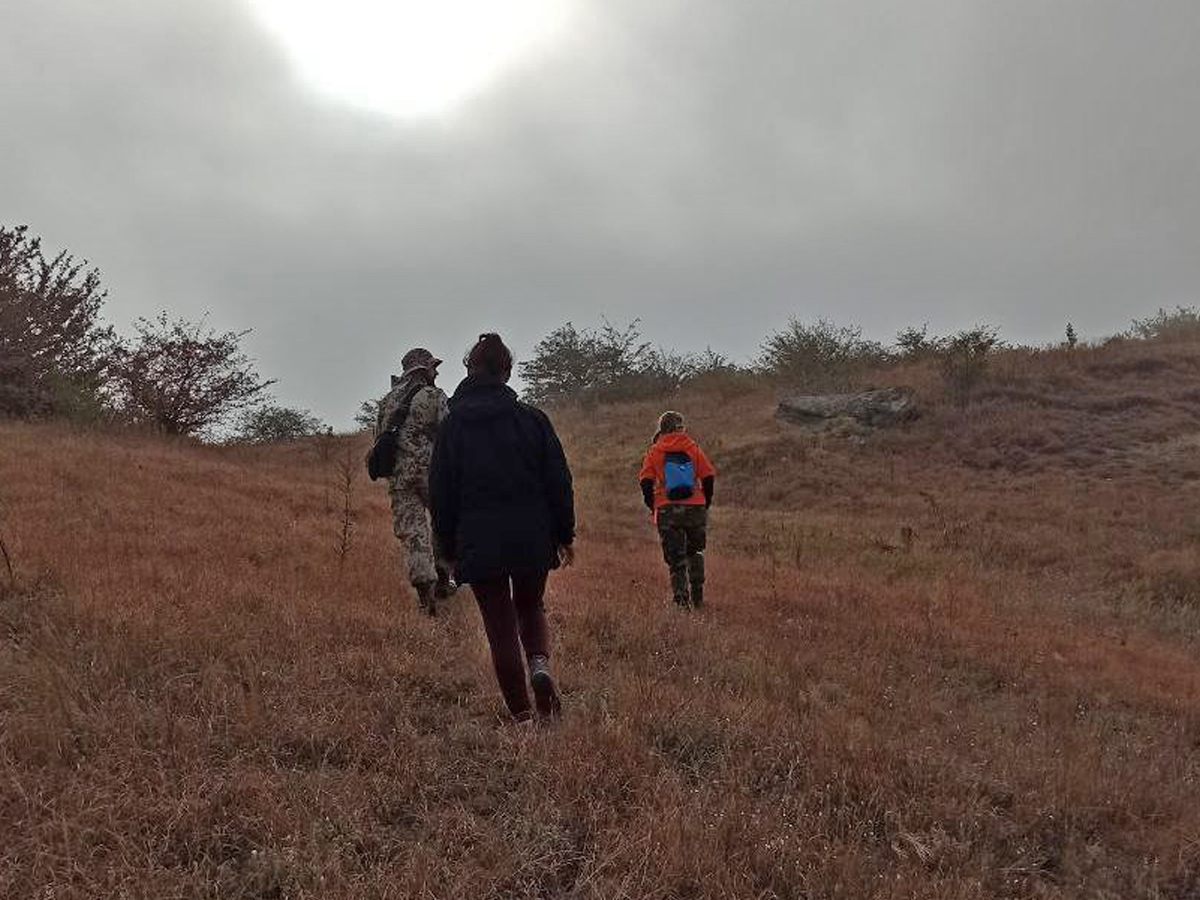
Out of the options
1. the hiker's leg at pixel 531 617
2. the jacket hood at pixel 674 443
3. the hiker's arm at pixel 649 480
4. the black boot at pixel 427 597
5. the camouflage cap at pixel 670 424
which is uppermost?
the camouflage cap at pixel 670 424

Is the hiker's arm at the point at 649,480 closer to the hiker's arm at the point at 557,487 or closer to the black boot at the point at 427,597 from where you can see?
the black boot at the point at 427,597

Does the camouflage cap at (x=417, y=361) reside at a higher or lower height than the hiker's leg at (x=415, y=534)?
higher

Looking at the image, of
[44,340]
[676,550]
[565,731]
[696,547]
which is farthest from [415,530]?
[44,340]

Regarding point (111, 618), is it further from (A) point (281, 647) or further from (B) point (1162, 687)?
(B) point (1162, 687)

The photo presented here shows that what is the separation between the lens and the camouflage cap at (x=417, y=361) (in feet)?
19.5

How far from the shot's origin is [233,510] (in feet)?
30.7

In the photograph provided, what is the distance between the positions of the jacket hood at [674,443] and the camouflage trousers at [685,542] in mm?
521

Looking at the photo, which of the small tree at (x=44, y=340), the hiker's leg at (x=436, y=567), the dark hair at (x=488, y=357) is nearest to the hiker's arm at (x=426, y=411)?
the hiker's leg at (x=436, y=567)

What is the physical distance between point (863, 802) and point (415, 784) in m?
1.92

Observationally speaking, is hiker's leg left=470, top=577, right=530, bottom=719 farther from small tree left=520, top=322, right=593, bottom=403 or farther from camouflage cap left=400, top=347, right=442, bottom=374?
small tree left=520, top=322, right=593, bottom=403

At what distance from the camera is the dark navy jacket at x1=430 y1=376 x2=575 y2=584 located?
12.5 feet

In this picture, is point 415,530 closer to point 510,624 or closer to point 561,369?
point 510,624

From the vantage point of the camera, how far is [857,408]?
2120cm

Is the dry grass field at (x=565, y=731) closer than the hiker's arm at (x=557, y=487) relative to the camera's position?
Yes
